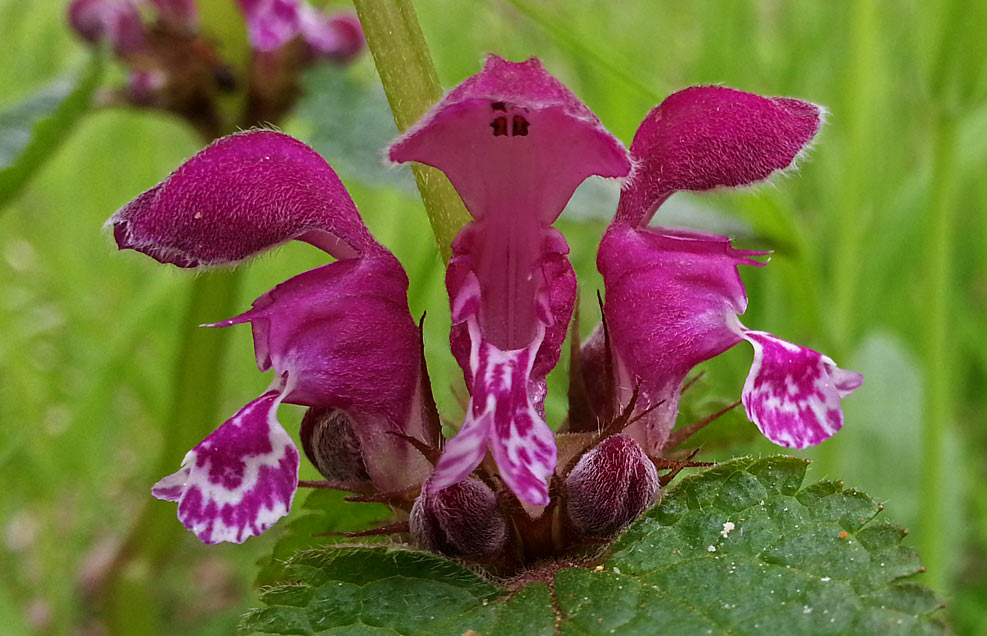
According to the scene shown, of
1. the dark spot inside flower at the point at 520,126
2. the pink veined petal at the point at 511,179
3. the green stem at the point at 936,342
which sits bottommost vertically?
the green stem at the point at 936,342

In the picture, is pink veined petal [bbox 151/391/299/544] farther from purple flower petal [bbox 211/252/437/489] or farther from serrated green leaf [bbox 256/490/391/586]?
serrated green leaf [bbox 256/490/391/586]

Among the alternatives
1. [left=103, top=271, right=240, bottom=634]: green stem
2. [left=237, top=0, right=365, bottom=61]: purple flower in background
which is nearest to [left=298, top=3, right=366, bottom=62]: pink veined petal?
[left=237, top=0, right=365, bottom=61]: purple flower in background

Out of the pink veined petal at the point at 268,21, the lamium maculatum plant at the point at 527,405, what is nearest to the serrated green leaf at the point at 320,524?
the lamium maculatum plant at the point at 527,405

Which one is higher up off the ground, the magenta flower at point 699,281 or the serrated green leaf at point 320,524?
the magenta flower at point 699,281

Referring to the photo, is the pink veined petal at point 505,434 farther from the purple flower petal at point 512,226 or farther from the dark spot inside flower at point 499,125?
the dark spot inside flower at point 499,125

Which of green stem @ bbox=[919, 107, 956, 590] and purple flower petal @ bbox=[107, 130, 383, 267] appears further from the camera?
green stem @ bbox=[919, 107, 956, 590]

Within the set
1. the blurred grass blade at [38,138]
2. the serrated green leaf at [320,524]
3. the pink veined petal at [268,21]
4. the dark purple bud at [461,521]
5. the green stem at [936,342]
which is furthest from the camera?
the pink veined petal at [268,21]

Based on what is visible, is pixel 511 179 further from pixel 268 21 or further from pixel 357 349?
pixel 268 21

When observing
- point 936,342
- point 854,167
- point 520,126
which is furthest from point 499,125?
point 854,167
